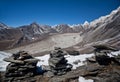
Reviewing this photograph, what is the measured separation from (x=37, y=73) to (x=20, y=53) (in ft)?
14.1

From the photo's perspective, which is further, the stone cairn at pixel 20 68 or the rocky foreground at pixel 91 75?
the stone cairn at pixel 20 68

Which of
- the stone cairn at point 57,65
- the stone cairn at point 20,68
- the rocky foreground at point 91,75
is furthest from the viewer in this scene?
the stone cairn at point 57,65

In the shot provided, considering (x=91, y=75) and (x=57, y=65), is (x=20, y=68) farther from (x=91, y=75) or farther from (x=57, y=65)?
(x=91, y=75)

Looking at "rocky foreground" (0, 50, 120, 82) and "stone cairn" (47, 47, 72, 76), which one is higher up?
→ "stone cairn" (47, 47, 72, 76)

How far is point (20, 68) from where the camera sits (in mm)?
27078

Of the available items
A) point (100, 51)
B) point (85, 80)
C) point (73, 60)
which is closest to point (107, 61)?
point (100, 51)

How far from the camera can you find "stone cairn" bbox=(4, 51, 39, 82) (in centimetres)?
2673

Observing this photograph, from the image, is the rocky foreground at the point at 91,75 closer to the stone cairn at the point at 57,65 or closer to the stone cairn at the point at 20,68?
the stone cairn at the point at 20,68

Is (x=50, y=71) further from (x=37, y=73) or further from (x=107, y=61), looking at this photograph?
(x=107, y=61)

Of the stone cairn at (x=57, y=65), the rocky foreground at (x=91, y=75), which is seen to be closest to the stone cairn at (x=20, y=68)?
the rocky foreground at (x=91, y=75)

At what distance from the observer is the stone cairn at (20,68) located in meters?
26.7

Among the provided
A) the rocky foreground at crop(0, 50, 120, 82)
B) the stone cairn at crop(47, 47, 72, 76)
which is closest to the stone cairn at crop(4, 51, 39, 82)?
the rocky foreground at crop(0, 50, 120, 82)

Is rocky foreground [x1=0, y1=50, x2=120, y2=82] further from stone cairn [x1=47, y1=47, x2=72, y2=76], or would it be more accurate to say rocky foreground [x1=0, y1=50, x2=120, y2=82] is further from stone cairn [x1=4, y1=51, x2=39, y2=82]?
stone cairn [x1=47, y1=47, x2=72, y2=76]

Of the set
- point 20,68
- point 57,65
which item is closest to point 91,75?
point 57,65
